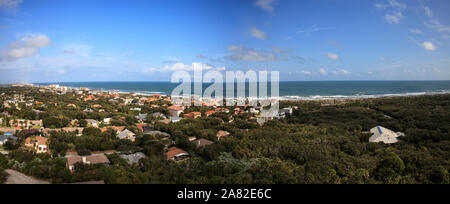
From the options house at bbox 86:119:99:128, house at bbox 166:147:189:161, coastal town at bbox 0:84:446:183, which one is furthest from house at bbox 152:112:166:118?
house at bbox 166:147:189:161

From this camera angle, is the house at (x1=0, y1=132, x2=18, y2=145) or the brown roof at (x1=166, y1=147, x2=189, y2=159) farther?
the house at (x1=0, y1=132, x2=18, y2=145)

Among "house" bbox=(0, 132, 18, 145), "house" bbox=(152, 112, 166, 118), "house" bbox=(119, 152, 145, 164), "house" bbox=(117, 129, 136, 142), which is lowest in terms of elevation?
"house" bbox=(119, 152, 145, 164)

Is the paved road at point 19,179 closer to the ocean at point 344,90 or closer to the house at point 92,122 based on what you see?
the house at point 92,122

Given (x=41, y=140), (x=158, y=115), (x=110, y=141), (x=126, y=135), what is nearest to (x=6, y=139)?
(x=41, y=140)

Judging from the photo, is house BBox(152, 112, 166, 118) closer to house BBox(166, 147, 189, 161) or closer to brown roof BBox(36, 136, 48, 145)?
brown roof BBox(36, 136, 48, 145)

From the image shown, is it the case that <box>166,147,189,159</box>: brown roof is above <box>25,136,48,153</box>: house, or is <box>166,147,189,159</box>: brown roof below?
below

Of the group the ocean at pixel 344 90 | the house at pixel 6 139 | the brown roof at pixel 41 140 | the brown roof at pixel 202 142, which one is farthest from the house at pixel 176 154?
the ocean at pixel 344 90

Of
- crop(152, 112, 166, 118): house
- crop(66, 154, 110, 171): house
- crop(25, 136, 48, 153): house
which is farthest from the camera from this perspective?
crop(152, 112, 166, 118): house
